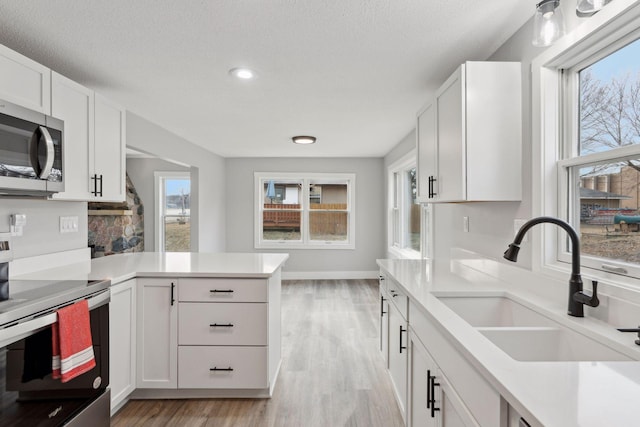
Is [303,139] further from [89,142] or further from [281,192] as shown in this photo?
[89,142]

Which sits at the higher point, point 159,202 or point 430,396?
point 159,202

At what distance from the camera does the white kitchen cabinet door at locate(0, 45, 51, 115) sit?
5.69 feet

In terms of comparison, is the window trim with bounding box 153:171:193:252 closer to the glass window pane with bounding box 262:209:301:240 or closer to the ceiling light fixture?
the glass window pane with bounding box 262:209:301:240

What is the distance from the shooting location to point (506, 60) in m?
2.02

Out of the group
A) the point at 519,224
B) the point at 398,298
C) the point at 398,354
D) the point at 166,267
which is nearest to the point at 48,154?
the point at 166,267

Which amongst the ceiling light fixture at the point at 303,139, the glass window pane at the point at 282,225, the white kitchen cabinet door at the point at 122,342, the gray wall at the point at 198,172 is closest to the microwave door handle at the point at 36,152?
the white kitchen cabinet door at the point at 122,342

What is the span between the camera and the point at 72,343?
153 centimetres

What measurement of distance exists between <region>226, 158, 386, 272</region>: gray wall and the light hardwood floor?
246 centimetres

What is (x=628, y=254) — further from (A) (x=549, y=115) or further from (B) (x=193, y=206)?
(B) (x=193, y=206)

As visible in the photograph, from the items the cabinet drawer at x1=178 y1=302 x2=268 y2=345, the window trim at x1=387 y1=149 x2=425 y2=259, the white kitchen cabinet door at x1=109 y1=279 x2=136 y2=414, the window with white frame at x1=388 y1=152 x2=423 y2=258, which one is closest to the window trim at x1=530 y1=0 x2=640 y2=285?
the cabinet drawer at x1=178 y1=302 x2=268 y2=345

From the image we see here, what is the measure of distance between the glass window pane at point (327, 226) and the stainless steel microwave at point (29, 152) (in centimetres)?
475

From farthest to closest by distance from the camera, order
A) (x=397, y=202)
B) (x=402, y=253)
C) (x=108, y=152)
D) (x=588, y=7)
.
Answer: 1. (x=397, y=202)
2. (x=402, y=253)
3. (x=108, y=152)
4. (x=588, y=7)

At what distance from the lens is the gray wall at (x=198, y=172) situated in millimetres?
3717

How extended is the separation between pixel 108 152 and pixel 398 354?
2.51m
